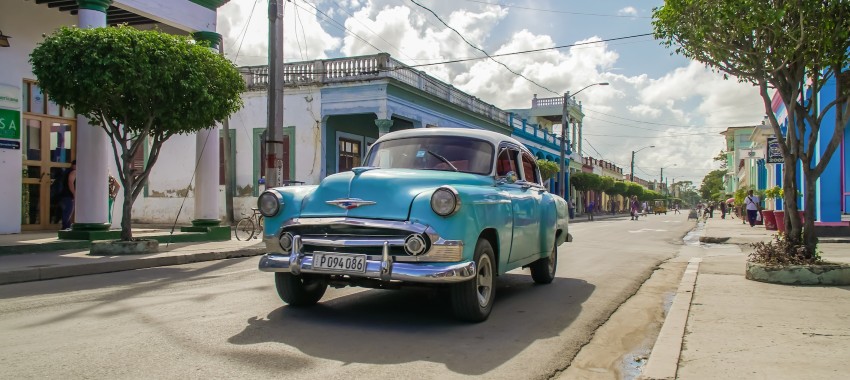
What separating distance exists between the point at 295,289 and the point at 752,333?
381cm

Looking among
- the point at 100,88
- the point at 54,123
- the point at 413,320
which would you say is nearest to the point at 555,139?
the point at 54,123

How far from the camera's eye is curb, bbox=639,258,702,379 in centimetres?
392

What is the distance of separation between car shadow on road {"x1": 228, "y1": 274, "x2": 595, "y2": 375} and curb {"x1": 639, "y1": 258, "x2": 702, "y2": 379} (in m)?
0.84

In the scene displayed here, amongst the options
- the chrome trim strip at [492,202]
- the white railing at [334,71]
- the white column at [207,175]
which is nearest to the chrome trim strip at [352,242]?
the chrome trim strip at [492,202]

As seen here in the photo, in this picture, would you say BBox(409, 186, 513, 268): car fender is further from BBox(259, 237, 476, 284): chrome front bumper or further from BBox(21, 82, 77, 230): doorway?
BBox(21, 82, 77, 230): doorway

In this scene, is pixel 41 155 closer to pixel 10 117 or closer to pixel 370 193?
pixel 10 117

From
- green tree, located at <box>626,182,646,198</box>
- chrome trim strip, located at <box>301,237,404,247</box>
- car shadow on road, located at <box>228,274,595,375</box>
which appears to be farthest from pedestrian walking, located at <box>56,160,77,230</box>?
green tree, located at <box>626,182,646,198</box>

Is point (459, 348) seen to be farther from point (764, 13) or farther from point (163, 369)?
point (764, 13)

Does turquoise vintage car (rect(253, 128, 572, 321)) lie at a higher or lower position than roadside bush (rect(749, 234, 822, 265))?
higher

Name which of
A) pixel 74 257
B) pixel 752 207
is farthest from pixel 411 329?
pixel 752 207

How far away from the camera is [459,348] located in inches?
176

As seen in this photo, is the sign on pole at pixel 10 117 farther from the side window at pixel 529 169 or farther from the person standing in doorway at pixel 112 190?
the side window at pixel 529 169

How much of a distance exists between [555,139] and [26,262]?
4623cm

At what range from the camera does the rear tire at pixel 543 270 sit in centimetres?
777
